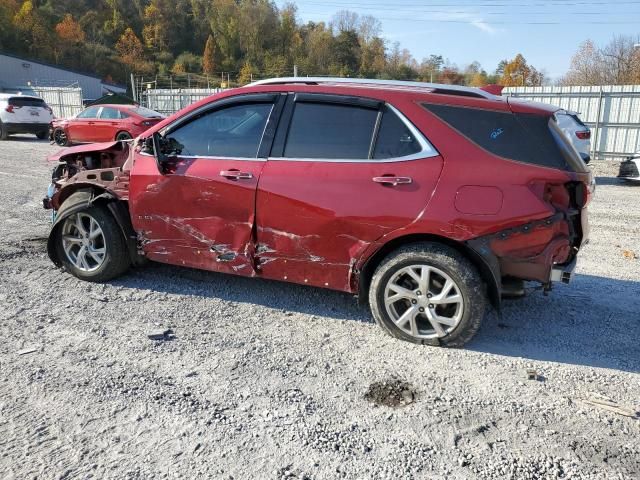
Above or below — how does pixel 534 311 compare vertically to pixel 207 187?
below

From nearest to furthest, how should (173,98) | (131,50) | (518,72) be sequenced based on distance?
(173,98) → (518,72) → (131,50)

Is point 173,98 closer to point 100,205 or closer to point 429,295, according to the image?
point 100,205

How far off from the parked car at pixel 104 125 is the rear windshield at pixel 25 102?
1979 mm

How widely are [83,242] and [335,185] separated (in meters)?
2.55

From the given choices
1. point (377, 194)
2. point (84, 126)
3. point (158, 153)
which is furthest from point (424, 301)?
point (84, 126)

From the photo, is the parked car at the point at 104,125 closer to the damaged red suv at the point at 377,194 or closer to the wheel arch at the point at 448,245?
the damaged red suv at the point at 377,194

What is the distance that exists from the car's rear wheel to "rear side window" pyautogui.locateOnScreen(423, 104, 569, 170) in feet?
61.0

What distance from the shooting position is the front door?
4.28 m

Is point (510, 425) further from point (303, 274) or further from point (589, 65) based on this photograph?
point (589, 65)

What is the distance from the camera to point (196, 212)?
4438 mm

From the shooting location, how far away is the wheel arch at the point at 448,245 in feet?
12.3

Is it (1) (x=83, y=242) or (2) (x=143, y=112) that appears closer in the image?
(1) (x=83, y=242)

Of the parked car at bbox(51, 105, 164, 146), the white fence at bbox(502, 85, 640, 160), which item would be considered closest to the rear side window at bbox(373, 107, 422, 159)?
the parked car at bbox(51, 105, 164, 146)

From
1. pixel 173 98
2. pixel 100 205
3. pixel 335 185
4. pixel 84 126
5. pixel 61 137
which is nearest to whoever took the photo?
pixel 335 185
